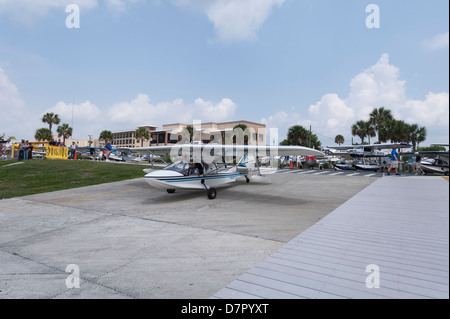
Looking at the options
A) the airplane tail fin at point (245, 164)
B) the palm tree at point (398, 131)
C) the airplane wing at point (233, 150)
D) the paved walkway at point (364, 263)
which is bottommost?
the paved walkway at point (364, 263)

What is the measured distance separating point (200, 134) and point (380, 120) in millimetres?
41752

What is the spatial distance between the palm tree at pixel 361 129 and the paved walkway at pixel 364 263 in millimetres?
56886

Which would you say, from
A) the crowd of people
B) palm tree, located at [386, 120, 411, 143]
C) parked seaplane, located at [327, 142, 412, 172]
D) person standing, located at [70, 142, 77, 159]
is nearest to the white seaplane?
the crowd of people

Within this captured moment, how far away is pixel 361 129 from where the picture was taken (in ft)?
187

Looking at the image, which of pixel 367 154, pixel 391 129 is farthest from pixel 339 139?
pixel 367 154

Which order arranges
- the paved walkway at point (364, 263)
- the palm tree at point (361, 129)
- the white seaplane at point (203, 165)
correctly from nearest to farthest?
the paved walkway at point (364, 263)
the white seaplane at point (203, 165)
the palm tree at point (361, 129)

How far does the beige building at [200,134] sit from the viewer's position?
69925 mm

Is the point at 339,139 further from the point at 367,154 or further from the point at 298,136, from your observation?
the point at 367,154

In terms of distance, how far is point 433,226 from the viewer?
14.7 ft

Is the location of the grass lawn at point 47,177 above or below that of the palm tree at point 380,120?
below

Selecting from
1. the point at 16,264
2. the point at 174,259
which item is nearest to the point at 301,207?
the point at 174,259

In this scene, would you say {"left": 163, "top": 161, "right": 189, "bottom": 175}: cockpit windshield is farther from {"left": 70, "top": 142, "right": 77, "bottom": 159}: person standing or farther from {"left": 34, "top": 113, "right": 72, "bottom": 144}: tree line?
{"left": 34, "top": 113, "right": 72, "bottom": 144}: tree line

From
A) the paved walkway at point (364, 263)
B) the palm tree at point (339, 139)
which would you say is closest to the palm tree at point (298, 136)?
the palm tree at point (339, 139)

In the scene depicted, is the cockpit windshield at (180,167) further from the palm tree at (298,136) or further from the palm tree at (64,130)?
the palm tree at (64,130)
